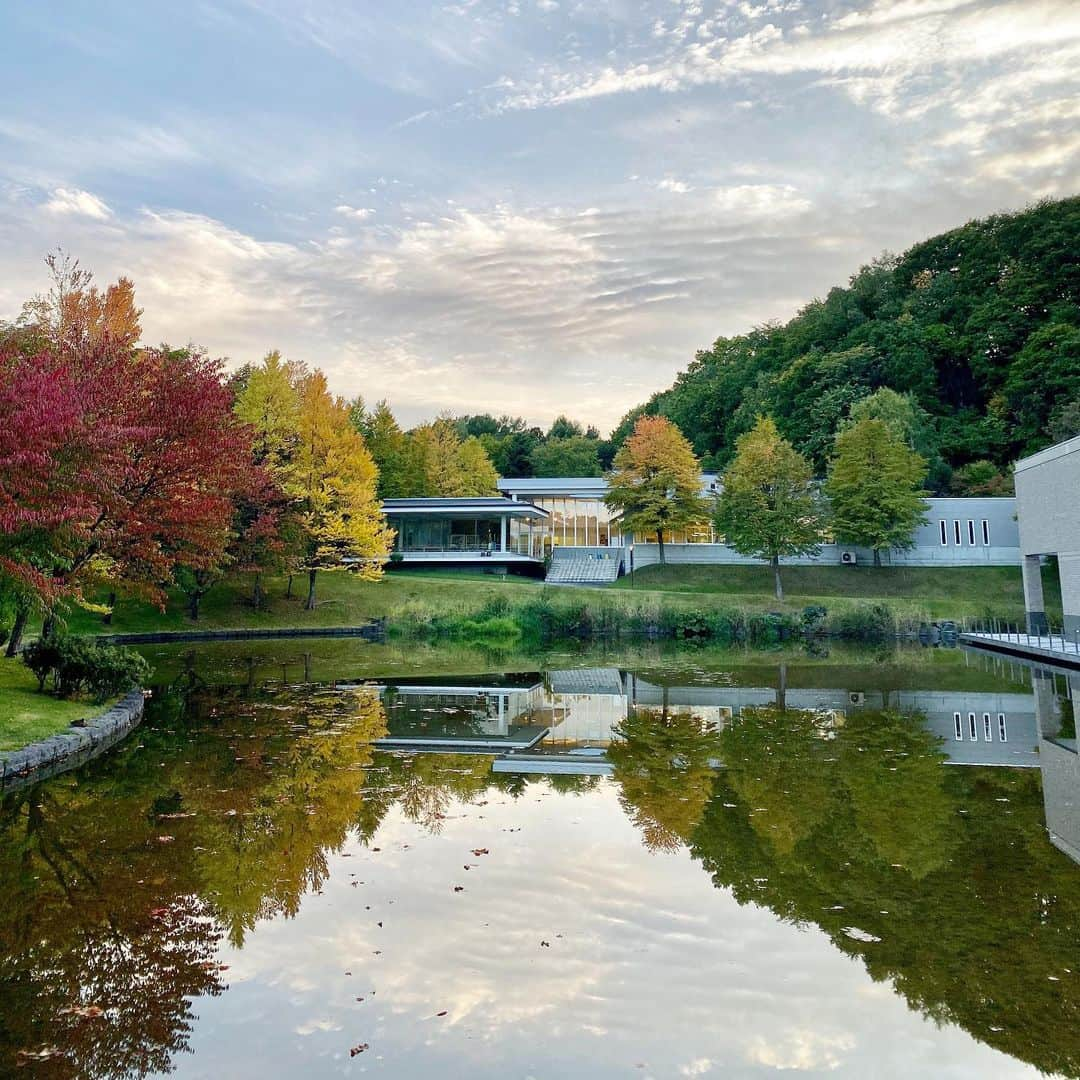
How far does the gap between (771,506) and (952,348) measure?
83.4 feet

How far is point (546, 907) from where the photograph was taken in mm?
5527

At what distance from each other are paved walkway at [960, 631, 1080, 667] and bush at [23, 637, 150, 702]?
2017cm

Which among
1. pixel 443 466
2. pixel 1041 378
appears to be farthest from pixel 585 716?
pixel 1041 378

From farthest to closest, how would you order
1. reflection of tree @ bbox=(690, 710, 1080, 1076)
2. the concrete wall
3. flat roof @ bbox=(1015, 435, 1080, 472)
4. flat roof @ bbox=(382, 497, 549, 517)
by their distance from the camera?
flat roof @ bbox=(382, 497, 549, 517)
the concrete wall
flat roof @ bbox=(1015, 435, 1080, 472)
reflection of tree @ bbox=(690, 710, 1080, 1076)

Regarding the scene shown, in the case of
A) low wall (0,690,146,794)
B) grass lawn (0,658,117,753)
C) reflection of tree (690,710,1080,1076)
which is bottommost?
reflection of tree (690,710,1080,1076)

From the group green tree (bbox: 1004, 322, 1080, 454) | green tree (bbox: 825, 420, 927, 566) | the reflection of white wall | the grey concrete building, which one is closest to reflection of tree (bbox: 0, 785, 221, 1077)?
the reflection of white wall

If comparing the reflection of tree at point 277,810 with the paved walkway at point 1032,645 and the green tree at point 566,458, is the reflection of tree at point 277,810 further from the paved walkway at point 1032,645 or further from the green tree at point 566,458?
the green tree at point 566,458

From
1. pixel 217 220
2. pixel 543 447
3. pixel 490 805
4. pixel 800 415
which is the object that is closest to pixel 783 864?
pixel 490 805

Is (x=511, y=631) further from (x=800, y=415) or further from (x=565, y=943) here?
(x=800, y=415)

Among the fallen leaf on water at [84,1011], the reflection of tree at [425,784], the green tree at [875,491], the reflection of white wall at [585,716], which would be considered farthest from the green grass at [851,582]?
the fallen leaf on water at [84,1011]

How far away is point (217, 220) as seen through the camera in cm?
2361

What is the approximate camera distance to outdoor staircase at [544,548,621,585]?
145ft

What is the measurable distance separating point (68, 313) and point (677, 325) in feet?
70.8

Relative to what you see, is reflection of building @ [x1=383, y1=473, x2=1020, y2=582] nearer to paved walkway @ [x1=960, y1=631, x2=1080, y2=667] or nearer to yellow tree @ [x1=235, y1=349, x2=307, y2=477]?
yellow tree @ [x1=235, y1=349, x2=307, y2=477]
